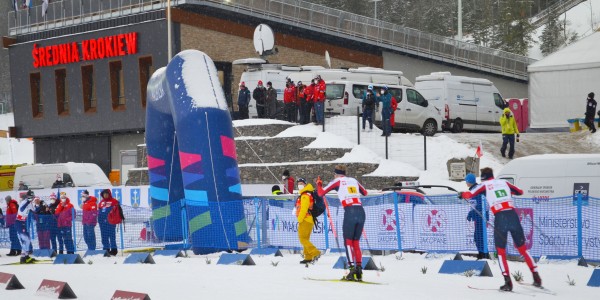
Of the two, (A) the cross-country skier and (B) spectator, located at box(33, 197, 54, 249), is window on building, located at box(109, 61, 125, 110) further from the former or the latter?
(A) the cross-country skier

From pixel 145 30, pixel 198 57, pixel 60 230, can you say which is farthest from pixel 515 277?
pixel 145 30

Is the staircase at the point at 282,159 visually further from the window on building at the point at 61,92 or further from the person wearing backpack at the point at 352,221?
the window on building at the point at 61,92

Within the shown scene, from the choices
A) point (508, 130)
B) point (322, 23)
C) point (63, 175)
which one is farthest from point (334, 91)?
point (322, 23)

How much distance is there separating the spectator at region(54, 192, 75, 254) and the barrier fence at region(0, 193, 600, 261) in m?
0.59

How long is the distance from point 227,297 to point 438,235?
7405 millimetres

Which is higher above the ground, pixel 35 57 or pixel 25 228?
pixel 35 57

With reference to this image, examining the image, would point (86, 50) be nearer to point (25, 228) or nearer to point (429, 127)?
point (429, 127)

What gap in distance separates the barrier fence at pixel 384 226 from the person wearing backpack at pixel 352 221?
0.29 meters

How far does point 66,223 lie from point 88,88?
2847cm

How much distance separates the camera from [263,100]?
38625 mm

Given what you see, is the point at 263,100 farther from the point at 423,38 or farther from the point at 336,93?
the point at 423,38

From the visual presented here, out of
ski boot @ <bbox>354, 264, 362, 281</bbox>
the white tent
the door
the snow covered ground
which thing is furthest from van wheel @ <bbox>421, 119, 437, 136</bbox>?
ski boot @ <bbox>354, 264, 362, 281</bbox>

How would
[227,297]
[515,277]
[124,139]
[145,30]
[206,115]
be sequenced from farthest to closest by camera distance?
1. [124,139]
2. [145,30]
3. [206,115]
4. [515,277]
5. [227,297]

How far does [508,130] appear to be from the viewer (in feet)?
108
